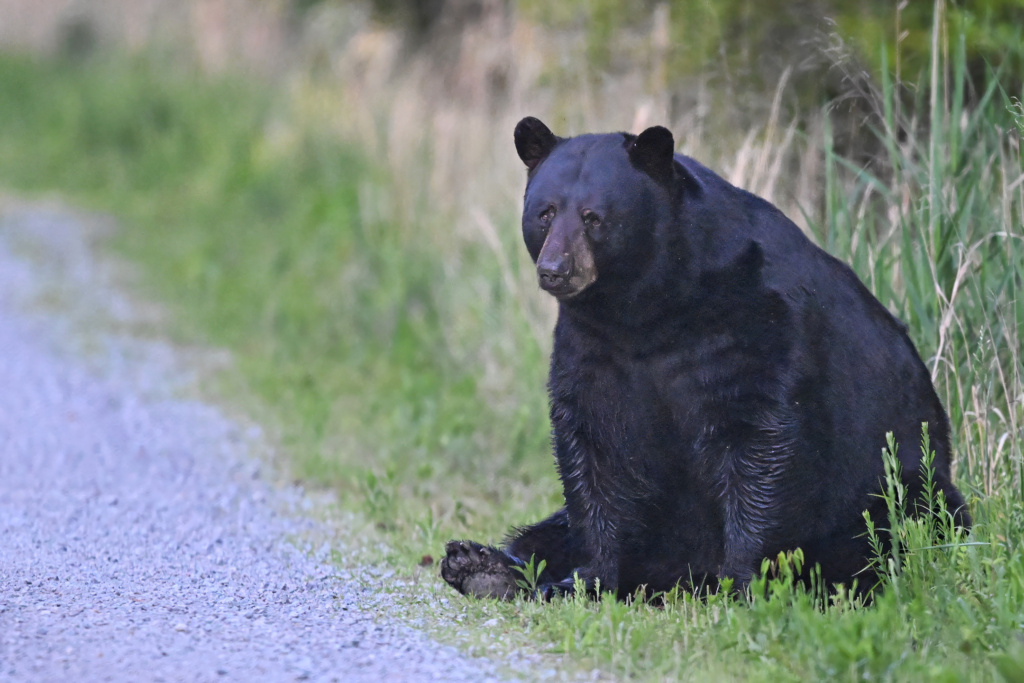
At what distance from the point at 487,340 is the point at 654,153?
386cm

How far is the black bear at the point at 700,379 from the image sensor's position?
384 centimetres

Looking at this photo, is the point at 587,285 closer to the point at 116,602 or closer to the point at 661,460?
the point at 661,460

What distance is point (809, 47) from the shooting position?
677 cm

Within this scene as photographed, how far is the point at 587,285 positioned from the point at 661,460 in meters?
0.60

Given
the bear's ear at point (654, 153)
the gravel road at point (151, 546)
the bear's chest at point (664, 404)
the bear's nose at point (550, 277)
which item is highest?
the bear's ear at point (654, 153)

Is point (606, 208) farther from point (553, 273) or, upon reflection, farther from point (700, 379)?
point (700, 379)

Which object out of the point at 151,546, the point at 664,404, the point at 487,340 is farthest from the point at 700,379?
the point at 487,340

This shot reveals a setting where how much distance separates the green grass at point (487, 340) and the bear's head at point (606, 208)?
1.02m

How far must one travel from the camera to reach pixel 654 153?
3932 mm

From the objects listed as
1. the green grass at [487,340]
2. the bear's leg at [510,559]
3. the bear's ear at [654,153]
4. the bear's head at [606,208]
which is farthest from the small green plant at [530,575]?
the bear's ear at [654,153]

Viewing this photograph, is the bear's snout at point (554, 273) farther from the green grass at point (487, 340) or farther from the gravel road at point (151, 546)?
the gravel road at point (151, 546)

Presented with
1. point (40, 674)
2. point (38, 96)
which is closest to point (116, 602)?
point (40, 674)

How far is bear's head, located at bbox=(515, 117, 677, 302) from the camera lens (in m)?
3.88

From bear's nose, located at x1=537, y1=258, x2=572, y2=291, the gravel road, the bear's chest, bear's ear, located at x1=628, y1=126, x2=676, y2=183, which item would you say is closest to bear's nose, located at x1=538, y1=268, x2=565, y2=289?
bear's nose, located at x1=537, y1=258, x2=572, y2=291
